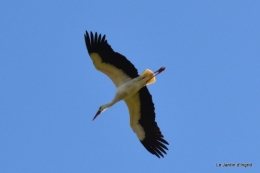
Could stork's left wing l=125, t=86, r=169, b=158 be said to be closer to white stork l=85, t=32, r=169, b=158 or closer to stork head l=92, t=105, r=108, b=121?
white stork l=85, t=32, r=169, b=158

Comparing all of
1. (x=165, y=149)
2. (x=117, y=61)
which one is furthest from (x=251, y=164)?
(x=117, y=61)

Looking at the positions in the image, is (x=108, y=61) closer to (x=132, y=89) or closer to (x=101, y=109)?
(x=132, y=89)

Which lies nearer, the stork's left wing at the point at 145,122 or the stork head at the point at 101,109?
the stork's left wing at the point at 145,122

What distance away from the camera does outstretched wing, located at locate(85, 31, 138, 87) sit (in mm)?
9195

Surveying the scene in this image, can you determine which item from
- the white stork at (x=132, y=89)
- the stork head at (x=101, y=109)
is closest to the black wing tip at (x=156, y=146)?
the white stork at (x=132, y=89)

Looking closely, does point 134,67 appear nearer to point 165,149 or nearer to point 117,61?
point 117,61

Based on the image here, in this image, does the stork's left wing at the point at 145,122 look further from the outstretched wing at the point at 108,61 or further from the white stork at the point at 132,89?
the outstretched wing at the point at 108,61

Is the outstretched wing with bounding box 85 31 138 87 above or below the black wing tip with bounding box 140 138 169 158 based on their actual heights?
above

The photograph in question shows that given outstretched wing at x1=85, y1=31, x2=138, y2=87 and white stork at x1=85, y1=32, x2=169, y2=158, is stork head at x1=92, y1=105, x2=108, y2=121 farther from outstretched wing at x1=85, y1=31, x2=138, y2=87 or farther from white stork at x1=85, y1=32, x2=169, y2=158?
outstretched wing at x1=85, y1=31, x2=138, y2=87

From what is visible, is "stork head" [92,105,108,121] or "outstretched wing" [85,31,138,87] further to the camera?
"stork head" [92,105,108,121]

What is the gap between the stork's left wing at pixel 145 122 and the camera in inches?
391

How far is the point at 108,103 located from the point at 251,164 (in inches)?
148

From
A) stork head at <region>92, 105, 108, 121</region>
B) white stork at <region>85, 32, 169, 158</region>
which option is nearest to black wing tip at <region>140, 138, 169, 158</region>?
white stork at <region>85, 32, 169, 158</region>

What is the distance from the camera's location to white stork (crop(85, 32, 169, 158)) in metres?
9.24
